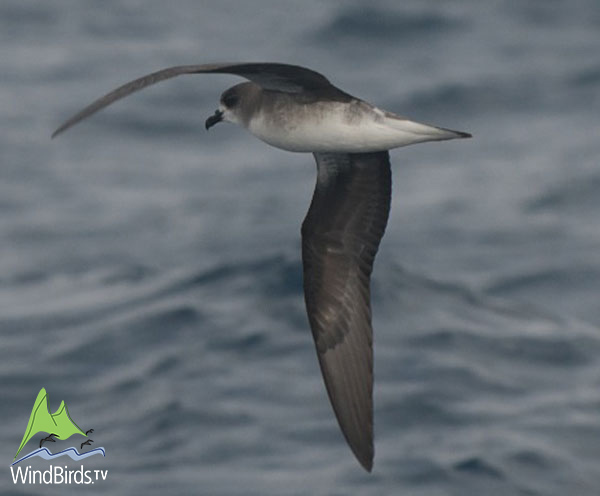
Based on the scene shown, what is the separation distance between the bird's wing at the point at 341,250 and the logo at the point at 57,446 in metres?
4.42

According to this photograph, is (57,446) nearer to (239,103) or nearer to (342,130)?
(239,103)

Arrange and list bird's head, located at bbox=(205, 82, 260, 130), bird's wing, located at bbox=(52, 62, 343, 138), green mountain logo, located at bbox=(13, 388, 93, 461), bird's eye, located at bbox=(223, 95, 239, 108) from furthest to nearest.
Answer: green mountain logo, located at bbox=(13, 388, 93, 461)
bird's eye, located at bbox=(223, 95, 239, 108)
bird's head, located at bbox=(205, 82, 260, 130)
bird's wing, located at bbox=(52, 62, 343, 138)

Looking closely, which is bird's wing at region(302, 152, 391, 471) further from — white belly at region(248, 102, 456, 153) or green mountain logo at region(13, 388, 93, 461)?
green mountain logo at region(13, 388, 93, 461)

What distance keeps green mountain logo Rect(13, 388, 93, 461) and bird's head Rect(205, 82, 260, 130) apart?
5.27 metres

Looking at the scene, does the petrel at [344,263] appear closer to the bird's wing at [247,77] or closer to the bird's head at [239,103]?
the bird's head at [239,103]

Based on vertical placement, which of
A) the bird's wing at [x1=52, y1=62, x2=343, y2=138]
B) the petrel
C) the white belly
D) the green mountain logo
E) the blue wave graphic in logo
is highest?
the bird's wing at [x1=52, y1=62, x2=343, y2=138]

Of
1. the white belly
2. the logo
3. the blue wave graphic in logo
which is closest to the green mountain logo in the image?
the logo

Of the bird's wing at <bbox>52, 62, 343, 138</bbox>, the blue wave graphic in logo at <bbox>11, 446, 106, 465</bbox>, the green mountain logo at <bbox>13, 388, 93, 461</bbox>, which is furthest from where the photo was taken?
the green mountain logo at <bbox>13, 388, 93, 461</bbox>

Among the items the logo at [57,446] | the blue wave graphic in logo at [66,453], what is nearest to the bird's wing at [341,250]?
the logo at [57,446]

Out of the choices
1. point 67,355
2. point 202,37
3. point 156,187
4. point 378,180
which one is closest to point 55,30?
point 202,37

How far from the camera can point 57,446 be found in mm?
15227

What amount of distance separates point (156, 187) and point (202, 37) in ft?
15.2

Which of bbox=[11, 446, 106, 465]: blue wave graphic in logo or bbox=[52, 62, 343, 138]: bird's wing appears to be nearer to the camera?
bbox=[52, 62, 343, 138]: bird's wing

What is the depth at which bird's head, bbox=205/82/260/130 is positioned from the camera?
1030cm
